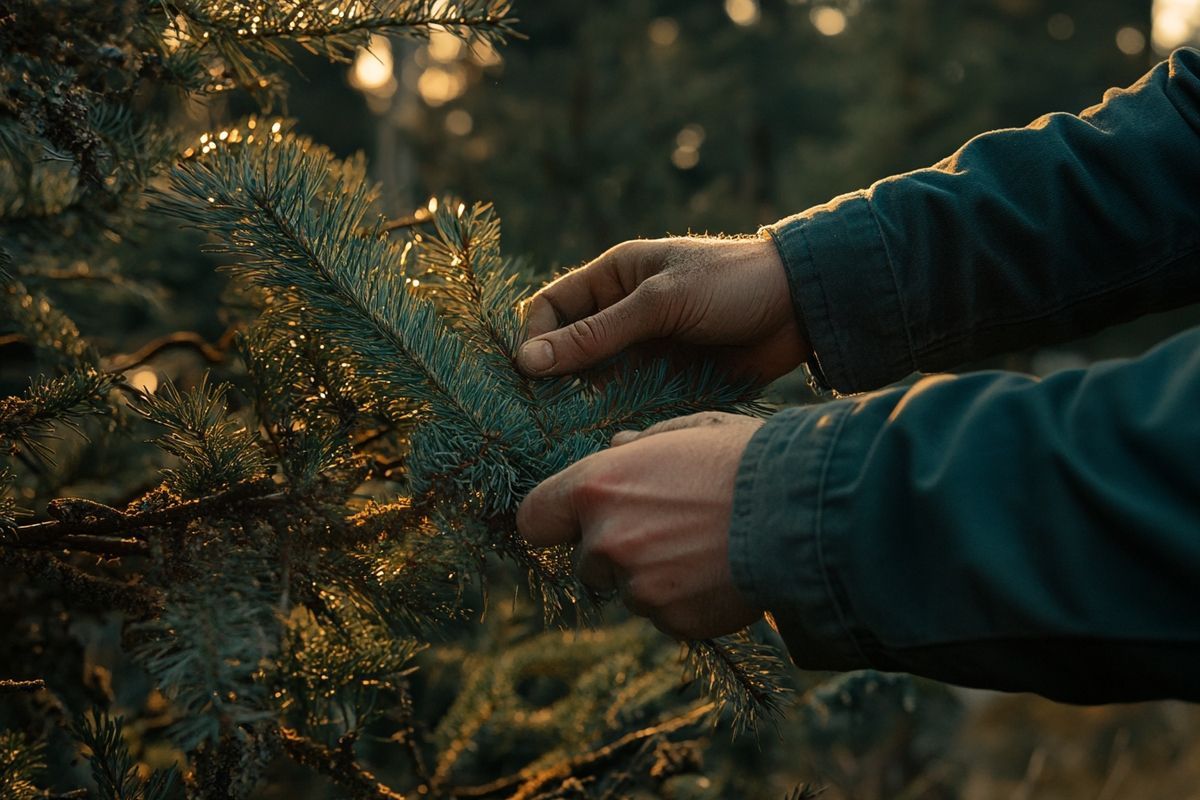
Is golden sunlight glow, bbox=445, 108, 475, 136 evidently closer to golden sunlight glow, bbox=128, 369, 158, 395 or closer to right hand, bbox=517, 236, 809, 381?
golden sunlight glow, bbox=128, 369, 158, 395

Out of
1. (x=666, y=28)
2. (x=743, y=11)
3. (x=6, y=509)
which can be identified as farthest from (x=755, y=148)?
(x=6, y=509)

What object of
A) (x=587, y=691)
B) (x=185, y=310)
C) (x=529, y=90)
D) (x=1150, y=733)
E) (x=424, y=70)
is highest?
(x=424, y=70)

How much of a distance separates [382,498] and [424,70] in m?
12.2

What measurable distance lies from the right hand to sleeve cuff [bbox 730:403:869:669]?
1.16 ft

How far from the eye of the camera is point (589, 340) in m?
1.25

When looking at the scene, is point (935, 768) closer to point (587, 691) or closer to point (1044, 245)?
point (587, 691)

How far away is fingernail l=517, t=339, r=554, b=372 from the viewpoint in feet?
4.04

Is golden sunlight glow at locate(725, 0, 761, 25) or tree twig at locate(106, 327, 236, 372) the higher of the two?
golden sunlight glow at locate(725, 0, 761, 25)

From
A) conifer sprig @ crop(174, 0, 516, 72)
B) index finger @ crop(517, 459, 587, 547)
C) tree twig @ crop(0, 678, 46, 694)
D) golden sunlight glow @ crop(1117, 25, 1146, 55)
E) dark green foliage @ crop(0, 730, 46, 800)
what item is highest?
golden sunlight glow @ crop(1117, 25, 1146, 55)

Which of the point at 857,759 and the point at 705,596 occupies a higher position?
the point at 705,596

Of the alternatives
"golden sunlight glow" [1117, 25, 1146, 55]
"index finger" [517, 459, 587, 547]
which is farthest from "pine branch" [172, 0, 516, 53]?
"golden sunlight glow" [1117, 25, 1146, 55]

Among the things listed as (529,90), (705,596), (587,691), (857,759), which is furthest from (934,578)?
(529,90)

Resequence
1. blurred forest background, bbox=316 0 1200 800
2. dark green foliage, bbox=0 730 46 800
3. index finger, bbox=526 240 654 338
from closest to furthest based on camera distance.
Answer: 1. dark green foliage, bbox=0 730 46 800
2. index finger, bbox=526 240 654 338
3. blurred forest background, bbox=316 0 1200 800

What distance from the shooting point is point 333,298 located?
1119 mm
